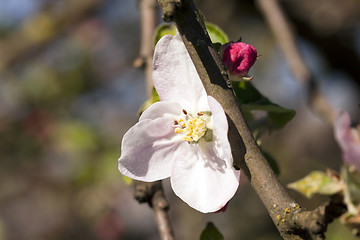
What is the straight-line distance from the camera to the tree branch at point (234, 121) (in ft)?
2.18

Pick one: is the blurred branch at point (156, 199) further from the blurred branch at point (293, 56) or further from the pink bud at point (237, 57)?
the blurred branch at point (293, 56)

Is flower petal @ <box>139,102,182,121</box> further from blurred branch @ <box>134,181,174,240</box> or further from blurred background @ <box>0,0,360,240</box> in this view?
blurred background @ <box>0,0,360,240</box>

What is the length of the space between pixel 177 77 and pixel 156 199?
0.30 meters

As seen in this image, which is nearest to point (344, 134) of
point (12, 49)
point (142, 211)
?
point (12, 49)

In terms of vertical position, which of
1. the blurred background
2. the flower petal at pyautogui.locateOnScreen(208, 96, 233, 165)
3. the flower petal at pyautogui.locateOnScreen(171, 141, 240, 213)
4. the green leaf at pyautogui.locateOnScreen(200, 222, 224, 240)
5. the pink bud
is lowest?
the blurred background

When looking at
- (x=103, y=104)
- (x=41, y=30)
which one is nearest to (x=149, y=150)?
(x=41, y=30)

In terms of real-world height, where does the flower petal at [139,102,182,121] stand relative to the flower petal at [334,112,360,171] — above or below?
above

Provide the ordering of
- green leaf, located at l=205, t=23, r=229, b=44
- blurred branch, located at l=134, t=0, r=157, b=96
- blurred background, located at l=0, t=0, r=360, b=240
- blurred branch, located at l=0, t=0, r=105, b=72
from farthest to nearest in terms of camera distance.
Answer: blurred branch, located at l=0, t=0, r=105, b=72
blurred background, located at l=0, t=0, r=360, b=240
blurred branch, located at l=134, t=0, r=157, b=96
green leaf, located at l=205, t=23, r=229, b=44

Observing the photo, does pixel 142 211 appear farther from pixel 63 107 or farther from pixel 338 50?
pixel 338 50

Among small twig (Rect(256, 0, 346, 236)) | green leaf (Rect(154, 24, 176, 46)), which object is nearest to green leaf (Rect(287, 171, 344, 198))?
green leaf (Rect(154, 24, 176, 46))

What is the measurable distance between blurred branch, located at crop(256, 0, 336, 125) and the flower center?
1068 mm

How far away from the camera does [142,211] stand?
526 cm

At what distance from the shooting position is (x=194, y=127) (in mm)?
827

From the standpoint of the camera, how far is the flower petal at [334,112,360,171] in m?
0.95
